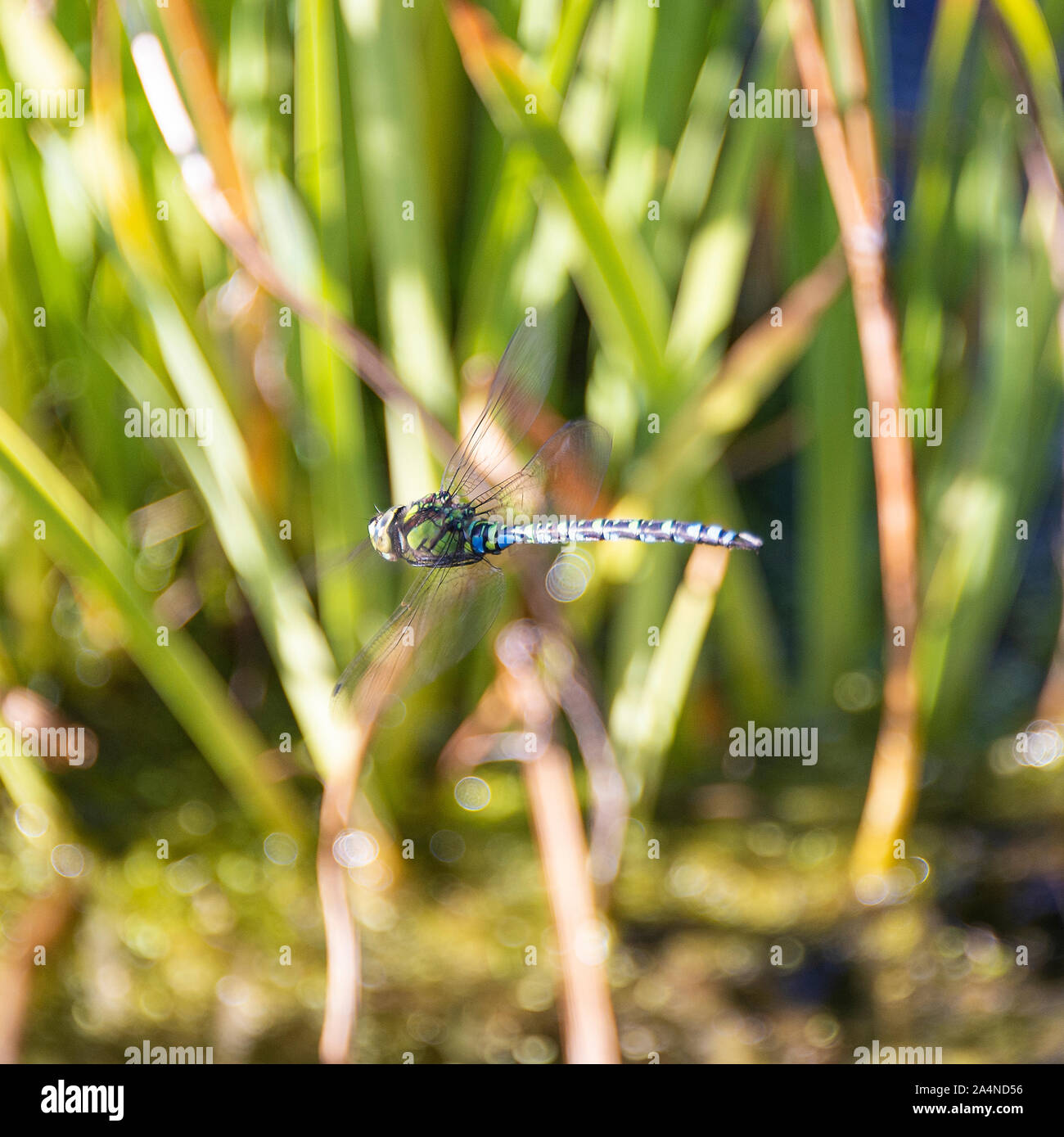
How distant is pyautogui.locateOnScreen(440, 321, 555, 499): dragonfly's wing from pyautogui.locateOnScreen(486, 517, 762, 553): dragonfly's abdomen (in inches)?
1.4

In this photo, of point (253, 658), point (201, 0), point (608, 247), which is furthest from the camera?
point (253, 658)

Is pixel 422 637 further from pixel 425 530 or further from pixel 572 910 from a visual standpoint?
pixel 572 910

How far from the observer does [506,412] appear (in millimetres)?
525

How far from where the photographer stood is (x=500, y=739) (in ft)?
2.08

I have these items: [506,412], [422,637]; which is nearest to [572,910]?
[422,637]

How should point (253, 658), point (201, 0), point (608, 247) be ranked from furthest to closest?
point (253, 658) < point (201, 0) < point (608, 247)

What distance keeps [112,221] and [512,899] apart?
1.83 ft

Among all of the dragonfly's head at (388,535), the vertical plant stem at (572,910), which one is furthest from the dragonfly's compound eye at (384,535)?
the vertical plant stem at (572,910)

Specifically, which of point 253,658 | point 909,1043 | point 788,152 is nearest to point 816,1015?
point 909,1043

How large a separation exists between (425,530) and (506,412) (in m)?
0.09

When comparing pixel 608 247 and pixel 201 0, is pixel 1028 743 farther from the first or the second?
pixel 201 0

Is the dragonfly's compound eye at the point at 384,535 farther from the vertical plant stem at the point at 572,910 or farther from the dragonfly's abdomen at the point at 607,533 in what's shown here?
the vertical plant stem at the point at 572,910

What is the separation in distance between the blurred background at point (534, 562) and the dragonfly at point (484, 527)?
40 mm

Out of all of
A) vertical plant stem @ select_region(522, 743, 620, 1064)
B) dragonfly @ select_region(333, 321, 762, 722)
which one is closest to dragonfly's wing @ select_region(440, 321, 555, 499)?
dragonfly @ select_region(333, 321, 762, 722)
